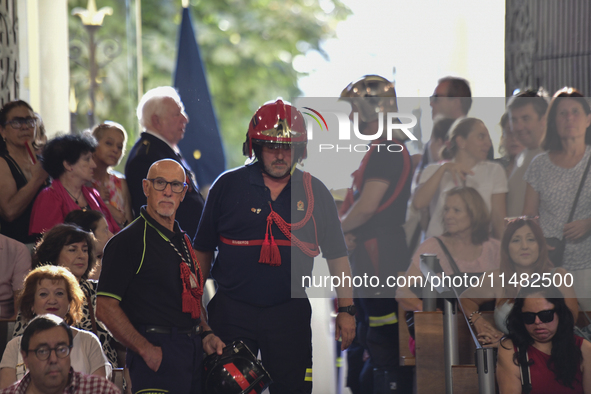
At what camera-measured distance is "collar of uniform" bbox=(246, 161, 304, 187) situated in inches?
163

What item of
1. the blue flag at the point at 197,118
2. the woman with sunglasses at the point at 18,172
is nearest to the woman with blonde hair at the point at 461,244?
the woman with sunglasses at the point at 18,172

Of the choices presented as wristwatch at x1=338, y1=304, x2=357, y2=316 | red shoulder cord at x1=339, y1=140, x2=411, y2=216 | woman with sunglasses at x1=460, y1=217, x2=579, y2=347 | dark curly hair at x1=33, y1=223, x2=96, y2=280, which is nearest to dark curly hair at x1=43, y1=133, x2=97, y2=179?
dark curly hair at x1=33, y1=223, x2=96, y2=280

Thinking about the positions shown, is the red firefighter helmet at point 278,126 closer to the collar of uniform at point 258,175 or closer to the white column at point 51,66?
the collar of uniform at point 258,175

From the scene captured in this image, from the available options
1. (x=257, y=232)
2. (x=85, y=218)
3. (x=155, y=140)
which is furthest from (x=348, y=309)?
(x=155, y=140)

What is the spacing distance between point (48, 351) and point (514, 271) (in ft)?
8.13

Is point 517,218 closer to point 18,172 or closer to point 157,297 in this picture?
point 157,297

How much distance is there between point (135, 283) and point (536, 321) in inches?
78.0

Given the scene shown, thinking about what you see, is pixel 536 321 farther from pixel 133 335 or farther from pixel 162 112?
pixel 162 112

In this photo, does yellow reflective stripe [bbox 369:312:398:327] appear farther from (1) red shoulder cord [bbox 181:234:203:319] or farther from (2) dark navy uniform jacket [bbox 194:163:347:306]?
(1) red shoulder cord [bbox 181:234:203:319]

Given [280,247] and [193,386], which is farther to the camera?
[280,247]

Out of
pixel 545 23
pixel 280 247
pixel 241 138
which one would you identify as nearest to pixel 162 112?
pixel 280 247

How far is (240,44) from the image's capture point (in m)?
16.2

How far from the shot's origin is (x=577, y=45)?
5.68m

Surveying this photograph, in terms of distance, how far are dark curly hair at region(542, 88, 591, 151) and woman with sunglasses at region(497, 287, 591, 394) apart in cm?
110
